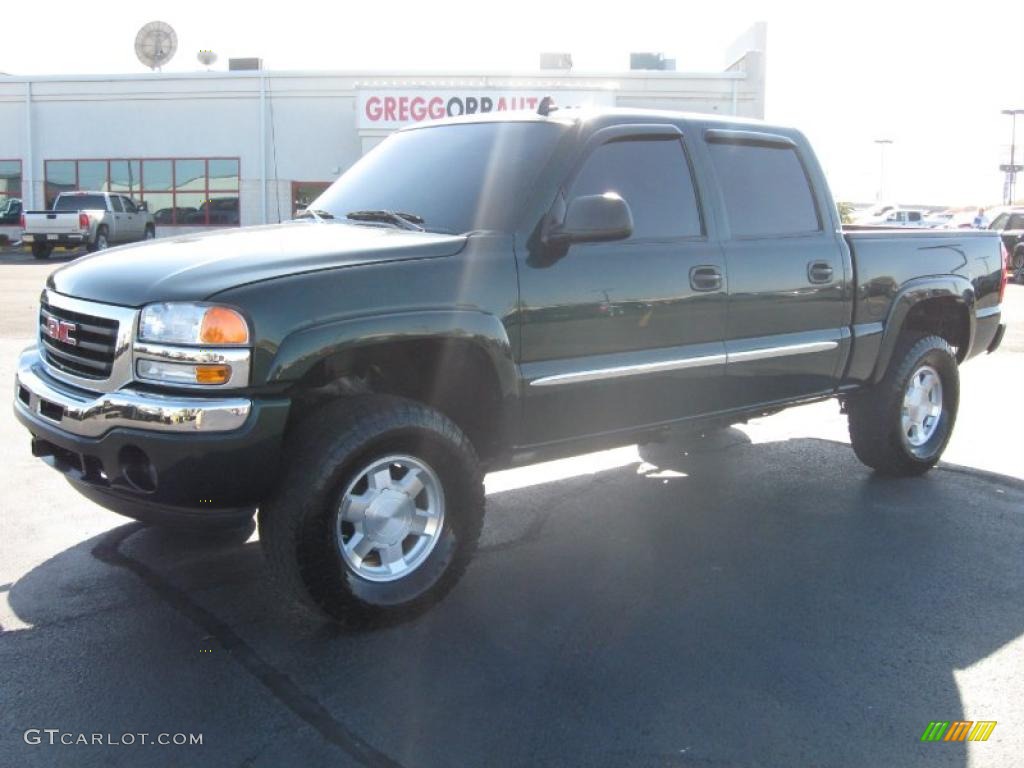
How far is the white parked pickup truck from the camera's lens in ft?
86.6

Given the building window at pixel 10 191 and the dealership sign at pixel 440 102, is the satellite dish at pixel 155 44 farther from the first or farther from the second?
the dealership sign at pixel 440 102

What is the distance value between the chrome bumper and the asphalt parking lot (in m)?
0.82

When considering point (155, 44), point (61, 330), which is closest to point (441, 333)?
point (61, 330)

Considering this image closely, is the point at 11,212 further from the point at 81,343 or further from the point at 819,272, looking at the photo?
the point at 819,272

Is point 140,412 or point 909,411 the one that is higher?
point 140,412

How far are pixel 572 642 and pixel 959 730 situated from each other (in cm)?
132

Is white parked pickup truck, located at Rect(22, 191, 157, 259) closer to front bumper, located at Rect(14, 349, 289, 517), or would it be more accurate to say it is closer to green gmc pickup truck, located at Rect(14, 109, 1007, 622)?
green gmc pickup truck, located at Rect(14, 109, 1007, 622)

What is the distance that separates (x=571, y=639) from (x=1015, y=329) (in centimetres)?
1240

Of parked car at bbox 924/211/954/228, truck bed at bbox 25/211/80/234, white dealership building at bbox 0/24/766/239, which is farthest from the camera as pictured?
parked car at bbox 924/211/954/228

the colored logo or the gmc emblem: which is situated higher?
the gmc emblem

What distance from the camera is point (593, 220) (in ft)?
13.4

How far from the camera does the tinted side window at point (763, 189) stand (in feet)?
16.5

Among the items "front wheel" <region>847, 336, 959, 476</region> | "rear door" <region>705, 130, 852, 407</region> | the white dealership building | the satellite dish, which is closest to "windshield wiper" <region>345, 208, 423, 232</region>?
"rear door" <region>705, 130, 852, 407</region>

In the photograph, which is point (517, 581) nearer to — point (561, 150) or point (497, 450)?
point (497, 450)
